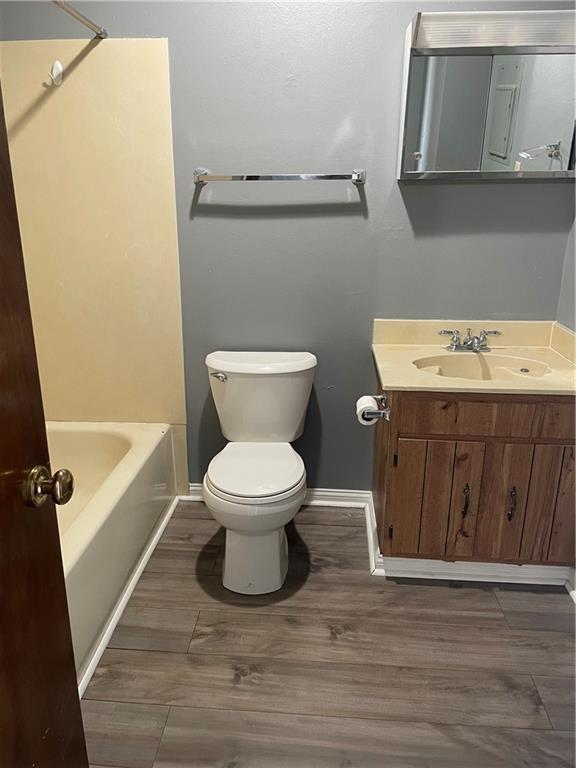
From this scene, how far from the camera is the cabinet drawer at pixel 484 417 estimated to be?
6.07 feet

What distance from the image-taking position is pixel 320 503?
103 inches

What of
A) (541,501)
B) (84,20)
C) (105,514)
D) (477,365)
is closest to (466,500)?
(541,501)

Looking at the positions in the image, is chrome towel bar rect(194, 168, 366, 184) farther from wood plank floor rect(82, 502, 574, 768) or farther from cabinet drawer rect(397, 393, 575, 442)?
wood plank floor rect(82, 502, 574, 768)

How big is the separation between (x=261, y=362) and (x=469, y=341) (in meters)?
0.87

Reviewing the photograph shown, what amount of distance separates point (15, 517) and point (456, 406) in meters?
1.44

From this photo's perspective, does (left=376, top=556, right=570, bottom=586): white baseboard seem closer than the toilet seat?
No

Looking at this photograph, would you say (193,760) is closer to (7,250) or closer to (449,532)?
(449,532)

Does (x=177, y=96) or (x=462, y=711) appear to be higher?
(x=177, y=96)

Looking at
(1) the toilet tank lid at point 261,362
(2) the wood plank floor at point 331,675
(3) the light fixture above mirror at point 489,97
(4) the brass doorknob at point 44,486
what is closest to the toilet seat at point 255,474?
(1) the toilet tank lid at point 261,362

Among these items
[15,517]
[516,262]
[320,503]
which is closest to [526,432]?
[516,262]

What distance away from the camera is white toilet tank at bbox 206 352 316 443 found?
2.18 m

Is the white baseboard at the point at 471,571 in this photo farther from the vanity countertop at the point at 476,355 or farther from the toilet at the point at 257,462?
the vanity countertop at the point at 476,355

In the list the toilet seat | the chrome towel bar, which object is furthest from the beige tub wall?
the toilet seat

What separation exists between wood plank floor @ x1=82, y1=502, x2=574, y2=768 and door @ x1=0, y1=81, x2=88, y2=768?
60 centimetres
